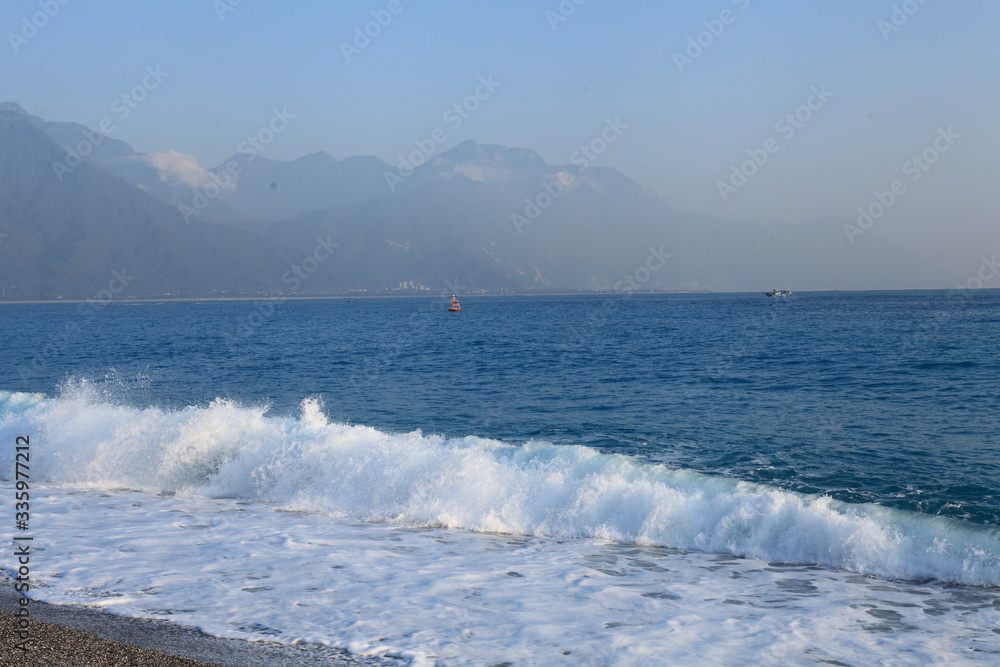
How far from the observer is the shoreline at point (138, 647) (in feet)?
26.7

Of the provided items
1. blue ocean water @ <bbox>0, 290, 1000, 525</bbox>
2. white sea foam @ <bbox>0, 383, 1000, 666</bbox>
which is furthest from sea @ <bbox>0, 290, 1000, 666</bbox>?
blue ocean water @ <bbox>0, 290, 1000, 525</bbox>

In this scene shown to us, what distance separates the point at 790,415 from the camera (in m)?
24.6

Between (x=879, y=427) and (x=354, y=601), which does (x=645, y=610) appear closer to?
(x=354, y=601)

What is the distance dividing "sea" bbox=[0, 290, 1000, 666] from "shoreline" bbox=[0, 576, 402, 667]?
0.31m

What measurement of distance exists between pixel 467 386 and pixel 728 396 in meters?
11.3

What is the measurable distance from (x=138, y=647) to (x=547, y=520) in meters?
8.27

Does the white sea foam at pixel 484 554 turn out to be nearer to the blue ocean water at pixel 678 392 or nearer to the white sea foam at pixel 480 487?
the white sea foam at pixel 480 487

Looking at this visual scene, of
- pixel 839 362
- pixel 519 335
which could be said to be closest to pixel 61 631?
pixel 839 362

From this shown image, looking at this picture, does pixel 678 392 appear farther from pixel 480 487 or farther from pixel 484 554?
pixel 484 554

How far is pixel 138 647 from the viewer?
8.48 meters

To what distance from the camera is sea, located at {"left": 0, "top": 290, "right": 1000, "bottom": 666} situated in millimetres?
9609

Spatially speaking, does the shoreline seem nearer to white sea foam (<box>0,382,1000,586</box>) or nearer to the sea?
the sea

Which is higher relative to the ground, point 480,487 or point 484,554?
point 480,487

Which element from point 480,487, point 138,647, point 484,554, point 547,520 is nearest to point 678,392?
point 480,487
